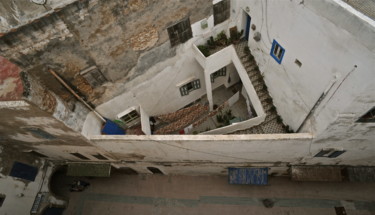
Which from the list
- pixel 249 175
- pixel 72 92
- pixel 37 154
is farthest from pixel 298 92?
pixel 37 154

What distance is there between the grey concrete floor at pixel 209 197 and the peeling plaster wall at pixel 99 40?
803 centimetres

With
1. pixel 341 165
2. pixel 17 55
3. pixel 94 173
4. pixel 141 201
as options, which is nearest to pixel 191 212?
pixel 141 201

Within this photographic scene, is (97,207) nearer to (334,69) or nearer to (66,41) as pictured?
(66,41)

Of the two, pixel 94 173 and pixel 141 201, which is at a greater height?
pixel 94 173

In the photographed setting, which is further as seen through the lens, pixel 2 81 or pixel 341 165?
pixel 341 165

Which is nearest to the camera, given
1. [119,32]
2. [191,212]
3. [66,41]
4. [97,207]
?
[66,41]

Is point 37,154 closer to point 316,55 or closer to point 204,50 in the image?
point 204,50

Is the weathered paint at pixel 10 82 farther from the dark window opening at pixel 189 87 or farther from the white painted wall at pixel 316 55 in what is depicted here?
the white painted wall at pixel 316 55

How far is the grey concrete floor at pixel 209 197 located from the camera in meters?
14.3

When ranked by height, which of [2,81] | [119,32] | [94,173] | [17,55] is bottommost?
[94,173]

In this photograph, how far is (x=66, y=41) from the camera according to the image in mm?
8812

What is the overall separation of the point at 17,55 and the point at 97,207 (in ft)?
40.5

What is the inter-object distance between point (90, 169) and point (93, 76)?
7224 mm

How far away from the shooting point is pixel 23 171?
14.0 metres
